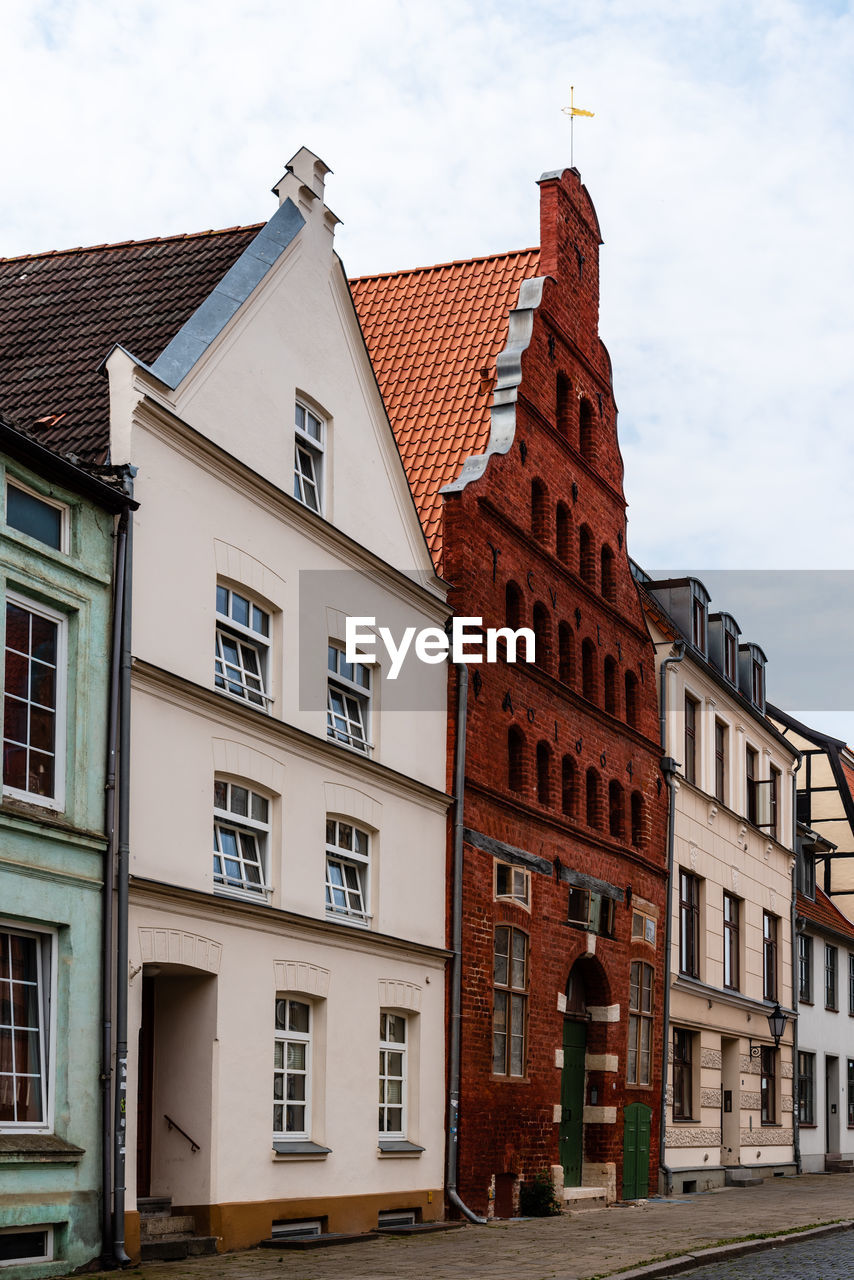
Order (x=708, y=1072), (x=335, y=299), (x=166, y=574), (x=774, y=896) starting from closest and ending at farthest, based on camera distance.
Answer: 1. (x=166, y=574)
2. (x=335, y=299)
3. (x=708, y=1072)
4. (x=774, y=896)

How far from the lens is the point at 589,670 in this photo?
28266mm

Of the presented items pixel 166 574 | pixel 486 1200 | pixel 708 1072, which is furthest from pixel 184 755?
pixel 708 1072

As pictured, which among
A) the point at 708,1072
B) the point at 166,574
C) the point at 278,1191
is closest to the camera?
the point at 166,574

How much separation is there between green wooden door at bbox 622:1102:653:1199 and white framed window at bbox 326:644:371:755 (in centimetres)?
996

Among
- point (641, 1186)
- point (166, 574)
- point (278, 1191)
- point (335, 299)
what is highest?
point (335, 299)

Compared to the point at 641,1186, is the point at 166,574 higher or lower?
higher

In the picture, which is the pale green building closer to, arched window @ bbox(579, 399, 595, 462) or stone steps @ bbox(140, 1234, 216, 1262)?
stone steps @ bbox(140, 1234, 216, 1262)

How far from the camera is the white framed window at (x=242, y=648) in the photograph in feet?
59.9

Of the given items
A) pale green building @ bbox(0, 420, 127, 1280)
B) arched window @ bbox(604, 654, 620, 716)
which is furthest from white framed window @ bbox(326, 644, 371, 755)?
arched window @ bbox(604, 654, 620, 716)

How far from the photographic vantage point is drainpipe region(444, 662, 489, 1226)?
22188 millimetres

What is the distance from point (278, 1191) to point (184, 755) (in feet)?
15.4

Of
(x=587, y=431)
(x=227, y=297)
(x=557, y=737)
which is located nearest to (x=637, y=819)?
(x=557, y=737)

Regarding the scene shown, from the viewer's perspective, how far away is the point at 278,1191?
60.1 ft

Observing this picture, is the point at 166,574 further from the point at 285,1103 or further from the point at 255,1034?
the point at 285,1103
